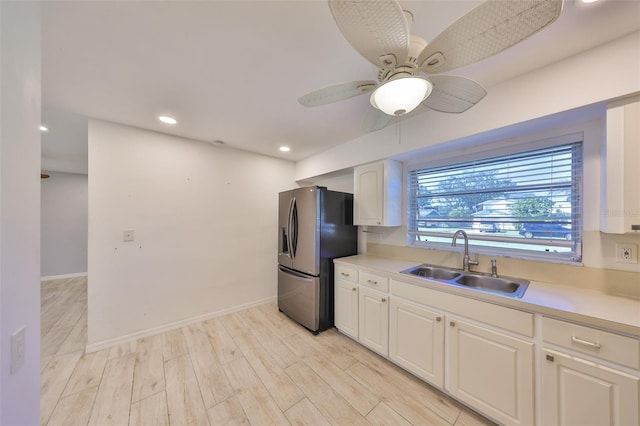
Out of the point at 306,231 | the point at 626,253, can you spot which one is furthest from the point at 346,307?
the point at 626,253

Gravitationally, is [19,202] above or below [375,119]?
below

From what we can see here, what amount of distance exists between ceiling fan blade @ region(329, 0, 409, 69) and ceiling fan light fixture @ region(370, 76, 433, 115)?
0.32 ft

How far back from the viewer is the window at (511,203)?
1611 mm

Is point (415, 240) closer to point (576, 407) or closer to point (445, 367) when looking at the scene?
point (445, 367)

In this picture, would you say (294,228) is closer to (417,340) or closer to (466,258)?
(417,340)

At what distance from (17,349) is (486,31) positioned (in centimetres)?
190

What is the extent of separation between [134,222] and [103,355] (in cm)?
130

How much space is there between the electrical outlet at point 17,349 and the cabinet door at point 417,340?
6.77 feet

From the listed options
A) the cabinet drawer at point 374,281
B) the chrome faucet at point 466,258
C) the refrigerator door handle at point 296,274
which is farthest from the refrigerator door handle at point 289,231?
the chrome faucet at point 466,258

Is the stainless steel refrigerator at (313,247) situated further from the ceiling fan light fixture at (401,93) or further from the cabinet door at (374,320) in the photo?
the ceiling fan light fixture at (401,93)

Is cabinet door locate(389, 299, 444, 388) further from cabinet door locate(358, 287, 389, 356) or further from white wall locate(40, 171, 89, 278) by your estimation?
white wall locate(40, 171, 89, 278)

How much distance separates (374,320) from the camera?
2.09 metres

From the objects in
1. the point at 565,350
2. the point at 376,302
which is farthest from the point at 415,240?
the point at 565,350

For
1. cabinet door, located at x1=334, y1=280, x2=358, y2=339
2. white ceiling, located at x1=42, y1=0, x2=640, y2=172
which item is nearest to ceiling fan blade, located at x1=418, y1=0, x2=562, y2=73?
white ceiling, located at x1=42, y1=0, x2=640, y2=172
